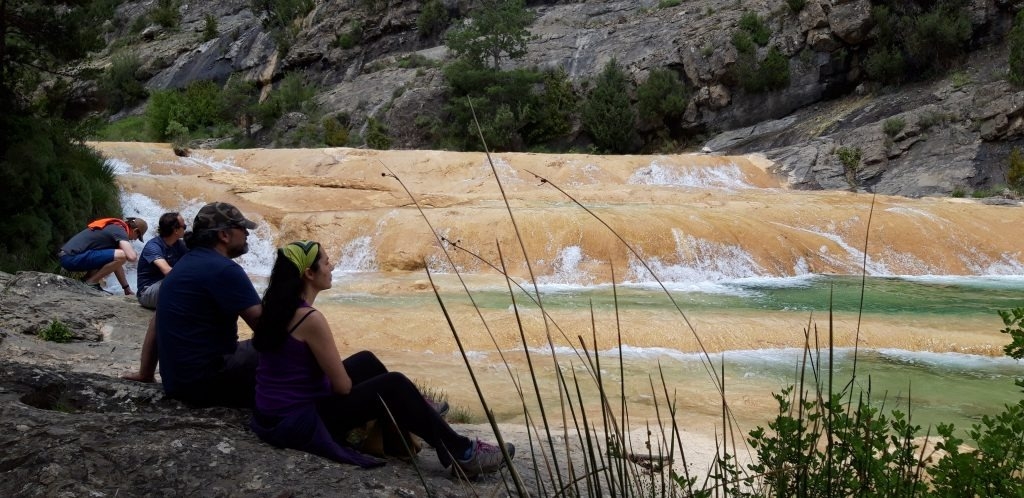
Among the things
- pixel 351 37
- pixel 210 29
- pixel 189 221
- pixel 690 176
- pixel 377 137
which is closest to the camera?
pixel 189 221

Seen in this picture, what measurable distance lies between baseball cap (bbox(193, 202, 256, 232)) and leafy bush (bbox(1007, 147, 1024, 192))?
2092cm

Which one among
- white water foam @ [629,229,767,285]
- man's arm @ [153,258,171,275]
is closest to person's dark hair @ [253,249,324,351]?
man's arm @ [153,258,171,275]

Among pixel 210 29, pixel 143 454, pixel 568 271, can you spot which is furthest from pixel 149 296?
pixel 210 29

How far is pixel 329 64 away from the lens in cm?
4497

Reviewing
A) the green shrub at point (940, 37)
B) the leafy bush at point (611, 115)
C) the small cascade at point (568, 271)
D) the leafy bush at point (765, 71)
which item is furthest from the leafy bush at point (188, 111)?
the green shrub at point (940, 37)

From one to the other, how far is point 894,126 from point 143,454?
81.1 feet

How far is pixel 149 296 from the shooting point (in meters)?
7.31

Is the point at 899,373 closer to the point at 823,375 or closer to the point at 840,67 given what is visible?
the point at 823,375

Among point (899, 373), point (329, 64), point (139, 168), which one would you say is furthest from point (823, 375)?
point (329, 64)

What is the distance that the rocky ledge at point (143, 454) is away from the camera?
2566mm

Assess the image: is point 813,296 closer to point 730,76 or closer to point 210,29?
point 730,76

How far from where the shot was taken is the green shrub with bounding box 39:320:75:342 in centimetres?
612

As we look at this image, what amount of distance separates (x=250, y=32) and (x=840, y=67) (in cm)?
3738

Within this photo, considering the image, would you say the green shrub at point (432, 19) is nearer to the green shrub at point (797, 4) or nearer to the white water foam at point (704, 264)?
the green shrub at point (797, 4)
